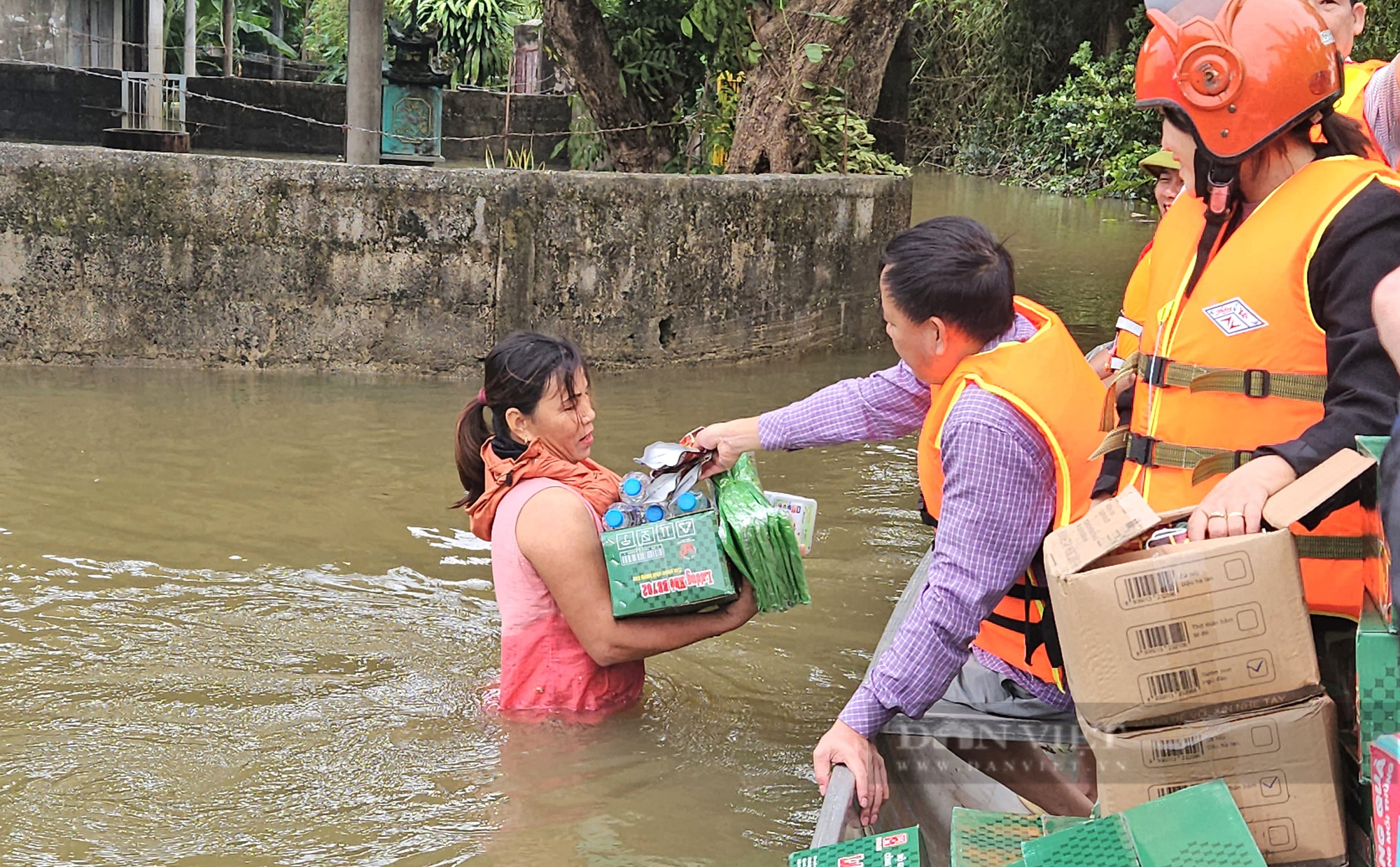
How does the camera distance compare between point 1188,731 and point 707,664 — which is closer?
point 1188,731

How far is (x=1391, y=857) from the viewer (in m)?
2.14

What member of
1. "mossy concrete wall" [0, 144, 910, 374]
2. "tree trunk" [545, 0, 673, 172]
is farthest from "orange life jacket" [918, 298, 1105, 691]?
"tree trunk" [545, 0, 673, 172]

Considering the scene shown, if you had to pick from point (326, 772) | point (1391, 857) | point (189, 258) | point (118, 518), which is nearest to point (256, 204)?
point (189, 258)

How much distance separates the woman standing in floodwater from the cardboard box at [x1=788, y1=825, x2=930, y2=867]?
1.08 meters

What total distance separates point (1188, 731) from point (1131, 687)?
0.39ft

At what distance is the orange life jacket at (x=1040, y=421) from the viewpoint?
2.93m

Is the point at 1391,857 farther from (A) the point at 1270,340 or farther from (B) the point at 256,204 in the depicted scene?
(B) the point at 256,204

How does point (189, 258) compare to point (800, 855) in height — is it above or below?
above

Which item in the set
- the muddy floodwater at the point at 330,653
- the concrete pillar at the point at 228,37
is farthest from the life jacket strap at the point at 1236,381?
the concrete pillar at the point at 228,37

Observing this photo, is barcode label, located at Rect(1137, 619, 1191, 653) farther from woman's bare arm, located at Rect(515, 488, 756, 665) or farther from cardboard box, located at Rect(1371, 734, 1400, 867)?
woman's bare arm, located at Rect(515, 488, 756, 665)

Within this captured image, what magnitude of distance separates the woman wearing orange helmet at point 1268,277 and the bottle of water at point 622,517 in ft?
4.00

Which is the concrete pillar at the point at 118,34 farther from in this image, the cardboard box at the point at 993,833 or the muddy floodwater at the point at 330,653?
the cardboard box at the point at 993,833

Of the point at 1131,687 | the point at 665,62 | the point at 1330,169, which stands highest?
the point at 665,62

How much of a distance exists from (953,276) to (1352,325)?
2.54 feet
